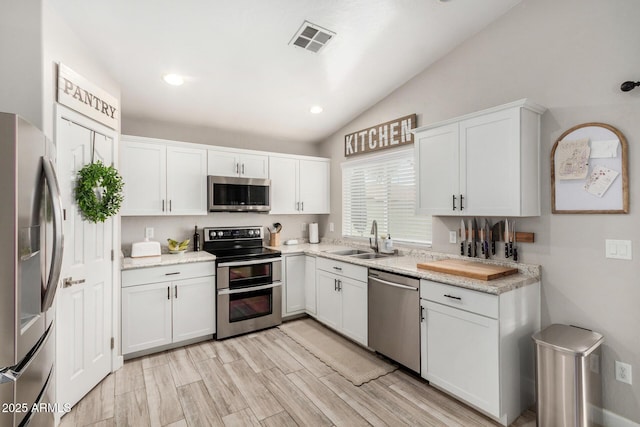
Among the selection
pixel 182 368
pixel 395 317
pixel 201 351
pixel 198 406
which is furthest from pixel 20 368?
pixel 395 317

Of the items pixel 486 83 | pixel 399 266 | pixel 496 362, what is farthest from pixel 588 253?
pixel 486 83

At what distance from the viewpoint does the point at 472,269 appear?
241 centimetres

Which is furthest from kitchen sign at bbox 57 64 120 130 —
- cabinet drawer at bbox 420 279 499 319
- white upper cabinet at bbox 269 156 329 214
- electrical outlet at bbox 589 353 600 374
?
electrical outlet at bbox 589 353 600 374

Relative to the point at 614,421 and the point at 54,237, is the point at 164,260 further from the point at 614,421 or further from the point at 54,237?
the point at 614,421

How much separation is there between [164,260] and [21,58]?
197 centimetres

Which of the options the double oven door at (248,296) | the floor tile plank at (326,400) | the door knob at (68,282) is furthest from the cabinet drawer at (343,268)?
the door knob at (68,282)

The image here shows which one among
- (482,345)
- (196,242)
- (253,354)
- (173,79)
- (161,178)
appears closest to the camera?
(482,345)

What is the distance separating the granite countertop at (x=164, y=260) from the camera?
298 cm

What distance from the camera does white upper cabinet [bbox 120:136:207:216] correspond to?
325cm

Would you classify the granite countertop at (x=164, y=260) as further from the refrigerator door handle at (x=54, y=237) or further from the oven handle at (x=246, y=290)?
the refrigerator door handle at (x=54, y=237)

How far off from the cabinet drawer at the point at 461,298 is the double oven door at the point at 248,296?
192cm

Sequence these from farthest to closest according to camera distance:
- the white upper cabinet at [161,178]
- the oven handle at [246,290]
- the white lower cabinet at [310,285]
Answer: the white lower cabinet at [310,285] < the oven handle at [246,290] < the white upper cabinet at [161,178]

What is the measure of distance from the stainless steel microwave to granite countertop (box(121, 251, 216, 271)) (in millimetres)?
615

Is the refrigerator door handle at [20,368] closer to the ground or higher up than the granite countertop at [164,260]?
closer to the ground
